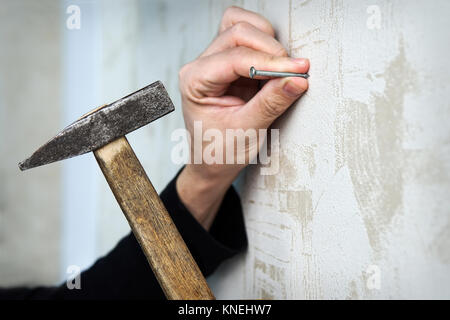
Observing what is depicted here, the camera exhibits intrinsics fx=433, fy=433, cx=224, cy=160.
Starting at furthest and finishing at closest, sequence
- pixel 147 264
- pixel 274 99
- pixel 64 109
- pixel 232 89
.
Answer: pixel 64 109
pixel 147 264
pixel 232 89
pixel 274 99

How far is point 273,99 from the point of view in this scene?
62cm

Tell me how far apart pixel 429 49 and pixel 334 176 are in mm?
204

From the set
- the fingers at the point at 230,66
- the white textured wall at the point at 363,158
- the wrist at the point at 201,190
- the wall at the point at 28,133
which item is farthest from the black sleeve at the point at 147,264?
the wall at the point at 28,133

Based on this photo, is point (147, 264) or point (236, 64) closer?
point (236, 64)

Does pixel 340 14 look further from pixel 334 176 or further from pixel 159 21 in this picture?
pixel 159 21

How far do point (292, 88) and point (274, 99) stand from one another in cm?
3

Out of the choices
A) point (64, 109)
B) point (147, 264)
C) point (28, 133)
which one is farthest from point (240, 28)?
point (28, 133)

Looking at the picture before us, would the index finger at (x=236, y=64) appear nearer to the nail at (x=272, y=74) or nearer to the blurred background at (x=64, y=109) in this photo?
the nail at (x=272, y=74)

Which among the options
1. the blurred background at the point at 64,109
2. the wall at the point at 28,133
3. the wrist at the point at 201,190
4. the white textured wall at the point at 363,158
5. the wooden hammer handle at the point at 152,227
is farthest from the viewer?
the wall at the point at 28,133

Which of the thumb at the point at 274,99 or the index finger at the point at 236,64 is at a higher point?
the index finger at the point at 236,64

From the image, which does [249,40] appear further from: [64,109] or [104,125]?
[64,109]

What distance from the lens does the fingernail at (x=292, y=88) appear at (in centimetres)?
60

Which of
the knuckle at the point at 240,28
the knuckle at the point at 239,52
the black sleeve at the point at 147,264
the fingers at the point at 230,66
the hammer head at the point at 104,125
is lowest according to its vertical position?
the black sleeve at the point at 147,264

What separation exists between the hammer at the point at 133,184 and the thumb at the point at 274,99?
167 millimetres
